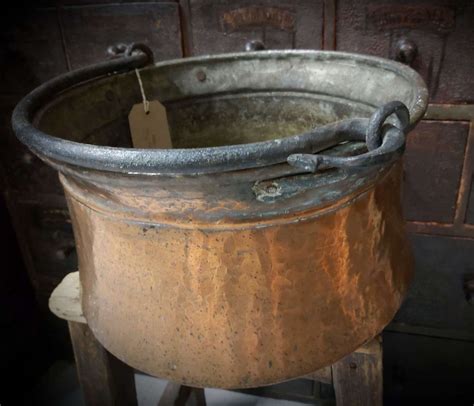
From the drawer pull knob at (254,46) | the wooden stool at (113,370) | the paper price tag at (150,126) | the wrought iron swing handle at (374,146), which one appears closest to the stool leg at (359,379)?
the wooden stool at (113,370)

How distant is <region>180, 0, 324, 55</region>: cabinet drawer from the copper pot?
36 cm

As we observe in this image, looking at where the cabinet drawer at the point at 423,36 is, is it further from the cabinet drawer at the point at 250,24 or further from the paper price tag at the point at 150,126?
Answer: the paper price tag at the point at 150,126

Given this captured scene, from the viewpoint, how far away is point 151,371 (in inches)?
27.6

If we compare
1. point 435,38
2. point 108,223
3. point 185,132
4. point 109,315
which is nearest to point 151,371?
point 109,315

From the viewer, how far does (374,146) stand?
21.6 inches

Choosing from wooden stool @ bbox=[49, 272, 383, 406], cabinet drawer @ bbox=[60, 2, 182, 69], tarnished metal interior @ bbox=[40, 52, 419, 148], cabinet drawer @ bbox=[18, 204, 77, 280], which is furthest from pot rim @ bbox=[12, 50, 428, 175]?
cabinet drawer @ bbox=[18, 204, 77, 280]

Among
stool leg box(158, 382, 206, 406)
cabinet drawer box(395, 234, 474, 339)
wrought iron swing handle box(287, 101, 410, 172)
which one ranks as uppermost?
wrought iron swing handle box(287, 101, 410, 172)

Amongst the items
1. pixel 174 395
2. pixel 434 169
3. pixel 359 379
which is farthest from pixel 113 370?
pixel 434 169

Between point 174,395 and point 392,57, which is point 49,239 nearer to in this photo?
point 174,395

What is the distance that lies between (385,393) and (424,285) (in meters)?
0.45

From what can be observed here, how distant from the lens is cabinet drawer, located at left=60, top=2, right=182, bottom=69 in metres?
1.21

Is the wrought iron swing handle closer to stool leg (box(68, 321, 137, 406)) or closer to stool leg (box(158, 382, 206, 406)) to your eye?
stool leg (box(68, 321, 137, 406))

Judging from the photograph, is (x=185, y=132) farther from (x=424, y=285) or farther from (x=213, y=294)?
(x=424, y=285)

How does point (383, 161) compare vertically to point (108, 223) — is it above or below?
above
